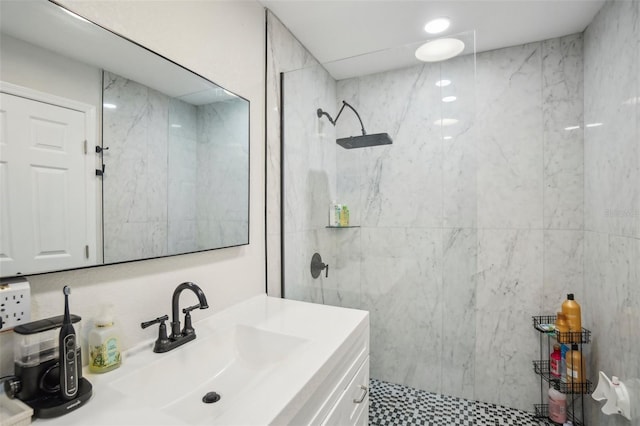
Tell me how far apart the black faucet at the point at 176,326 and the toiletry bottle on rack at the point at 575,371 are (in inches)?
83.5

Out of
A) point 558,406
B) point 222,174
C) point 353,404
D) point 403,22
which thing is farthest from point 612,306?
point 222,174

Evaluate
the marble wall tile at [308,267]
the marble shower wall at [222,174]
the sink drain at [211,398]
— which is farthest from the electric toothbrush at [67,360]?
the marble wall tile at [308,267]

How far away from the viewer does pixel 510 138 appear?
2.16 metres

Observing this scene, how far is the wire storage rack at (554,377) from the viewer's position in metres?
1.84

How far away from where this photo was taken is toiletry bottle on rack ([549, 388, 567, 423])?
1924 millimetres

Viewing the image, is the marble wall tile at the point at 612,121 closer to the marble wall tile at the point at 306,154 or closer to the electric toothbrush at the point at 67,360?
the marble wall tile at the point at 306,154

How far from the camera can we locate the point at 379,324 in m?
1.82

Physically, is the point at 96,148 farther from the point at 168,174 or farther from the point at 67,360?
the point at 67,360

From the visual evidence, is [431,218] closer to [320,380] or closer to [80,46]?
[320,380]

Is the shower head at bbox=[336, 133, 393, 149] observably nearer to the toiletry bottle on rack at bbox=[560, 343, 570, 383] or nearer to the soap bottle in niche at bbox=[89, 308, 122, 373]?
the soap bottle in niche at bbox=[89, 308, 122, 373]

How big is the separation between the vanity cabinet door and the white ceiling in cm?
153

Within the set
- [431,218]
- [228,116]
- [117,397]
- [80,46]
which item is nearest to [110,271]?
[117,397]

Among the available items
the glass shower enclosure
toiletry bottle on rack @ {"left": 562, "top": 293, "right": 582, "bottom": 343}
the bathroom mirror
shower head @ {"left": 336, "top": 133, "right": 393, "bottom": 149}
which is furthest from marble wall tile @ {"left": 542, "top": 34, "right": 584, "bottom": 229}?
the bathroom mirror

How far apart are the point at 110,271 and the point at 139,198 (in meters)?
0.25
